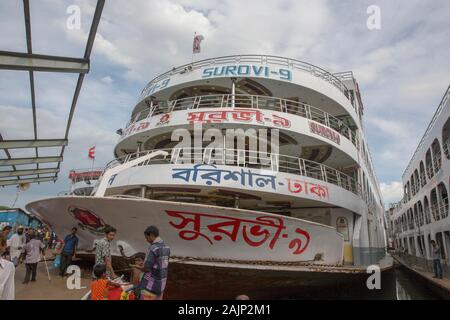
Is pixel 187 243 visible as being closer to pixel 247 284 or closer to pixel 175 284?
pixel 175 284

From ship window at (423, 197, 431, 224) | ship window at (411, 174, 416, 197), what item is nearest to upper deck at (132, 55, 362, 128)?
ship window at (423, 197, 431, 224)

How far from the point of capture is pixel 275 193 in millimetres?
8391

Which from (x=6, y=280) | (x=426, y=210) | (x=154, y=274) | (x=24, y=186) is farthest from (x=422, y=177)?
(x=24, y=186)

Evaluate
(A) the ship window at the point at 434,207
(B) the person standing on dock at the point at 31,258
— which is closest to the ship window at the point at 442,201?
(A) the ship window at the point at 434,207

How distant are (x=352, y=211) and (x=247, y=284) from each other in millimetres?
5266

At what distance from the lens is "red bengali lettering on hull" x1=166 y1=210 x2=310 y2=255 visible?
6684 millimetres

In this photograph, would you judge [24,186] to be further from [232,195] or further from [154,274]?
[154,274]

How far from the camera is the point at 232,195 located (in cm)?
873

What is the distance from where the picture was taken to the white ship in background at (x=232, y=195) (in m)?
6.85

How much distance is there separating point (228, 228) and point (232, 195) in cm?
194

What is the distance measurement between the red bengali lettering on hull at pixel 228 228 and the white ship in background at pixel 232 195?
2cm

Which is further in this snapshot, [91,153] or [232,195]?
[91,153]

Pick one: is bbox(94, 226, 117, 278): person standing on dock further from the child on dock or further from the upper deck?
the upper deck

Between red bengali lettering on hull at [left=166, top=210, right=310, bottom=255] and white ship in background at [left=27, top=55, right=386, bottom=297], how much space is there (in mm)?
24
